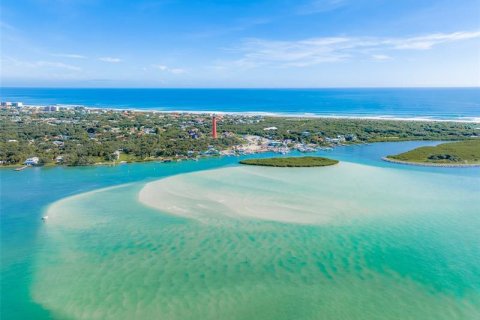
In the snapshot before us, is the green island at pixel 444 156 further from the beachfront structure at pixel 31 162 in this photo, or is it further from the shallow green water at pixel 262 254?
the beachfront structure at pixel 31 162

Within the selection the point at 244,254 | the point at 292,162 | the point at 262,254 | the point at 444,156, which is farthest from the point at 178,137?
the point at 262,254

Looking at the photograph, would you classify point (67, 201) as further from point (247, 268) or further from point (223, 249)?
point (247, 268)

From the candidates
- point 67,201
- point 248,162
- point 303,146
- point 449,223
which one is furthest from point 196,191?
point 303,146

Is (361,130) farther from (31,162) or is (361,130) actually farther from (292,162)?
(31,162)

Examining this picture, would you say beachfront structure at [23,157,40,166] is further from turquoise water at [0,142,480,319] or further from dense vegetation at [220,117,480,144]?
dense vegetation at [220,117,480,144]

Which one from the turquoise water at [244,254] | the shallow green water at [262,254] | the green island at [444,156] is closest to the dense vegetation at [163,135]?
the green island at [444,156]

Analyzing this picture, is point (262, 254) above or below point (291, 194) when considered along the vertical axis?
below

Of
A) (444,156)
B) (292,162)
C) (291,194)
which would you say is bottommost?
(291,194)
